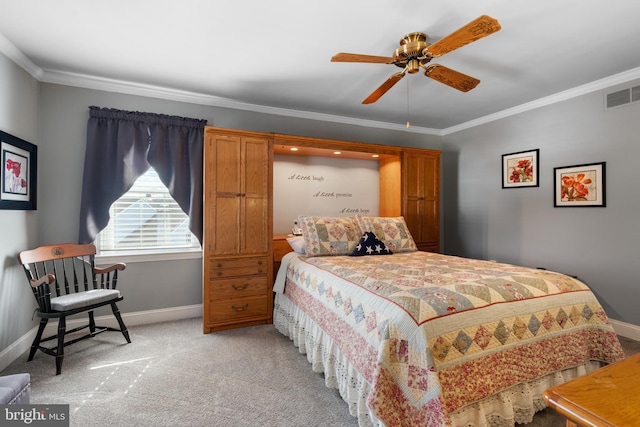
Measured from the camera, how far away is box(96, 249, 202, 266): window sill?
3205 mm

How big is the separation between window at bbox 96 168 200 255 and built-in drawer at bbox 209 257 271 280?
2.16 feet

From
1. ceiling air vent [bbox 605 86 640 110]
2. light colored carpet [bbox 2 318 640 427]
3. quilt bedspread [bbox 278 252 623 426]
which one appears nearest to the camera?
quilt bedspread [bbox 278 252 623 426]

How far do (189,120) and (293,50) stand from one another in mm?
1609

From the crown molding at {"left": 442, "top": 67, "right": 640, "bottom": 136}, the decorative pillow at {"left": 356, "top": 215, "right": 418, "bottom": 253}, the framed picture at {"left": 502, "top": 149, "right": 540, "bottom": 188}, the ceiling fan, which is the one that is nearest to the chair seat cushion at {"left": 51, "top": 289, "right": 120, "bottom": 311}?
the decorative pillow at {"left": 356, "top": 215, "right": 418, "bottom": 253}

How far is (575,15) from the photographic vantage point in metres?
2.06

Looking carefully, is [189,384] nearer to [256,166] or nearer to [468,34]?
[256,166]

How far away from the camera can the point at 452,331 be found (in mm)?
1546

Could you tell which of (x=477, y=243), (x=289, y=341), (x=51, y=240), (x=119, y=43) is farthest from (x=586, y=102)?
(x=51, y=240)

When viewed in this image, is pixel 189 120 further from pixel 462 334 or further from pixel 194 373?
pixel 462 334

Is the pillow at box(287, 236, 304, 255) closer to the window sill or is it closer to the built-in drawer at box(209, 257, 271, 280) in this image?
the built-in drawer at box(209, 257, 271, 280)

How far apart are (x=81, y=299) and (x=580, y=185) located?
16.4 feet

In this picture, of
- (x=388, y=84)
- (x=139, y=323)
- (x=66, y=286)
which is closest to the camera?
(x=388, y=84)

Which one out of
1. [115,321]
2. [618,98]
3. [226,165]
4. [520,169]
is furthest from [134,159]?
[618,98]

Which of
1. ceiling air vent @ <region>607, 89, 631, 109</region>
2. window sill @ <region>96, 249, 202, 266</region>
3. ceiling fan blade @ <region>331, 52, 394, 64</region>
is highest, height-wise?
ceiling air vent @ <region>607, 89, 631, 109</region>
